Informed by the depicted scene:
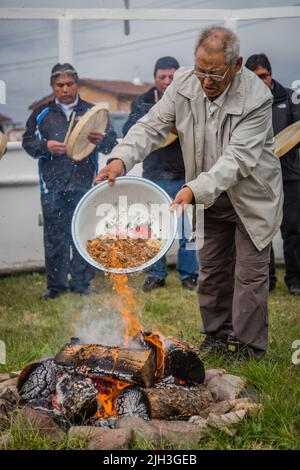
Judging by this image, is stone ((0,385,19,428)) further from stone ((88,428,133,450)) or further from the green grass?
stone ((88,428,133,450))

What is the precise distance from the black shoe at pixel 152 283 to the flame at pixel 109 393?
9.10 feet

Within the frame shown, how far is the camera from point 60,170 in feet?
18.9

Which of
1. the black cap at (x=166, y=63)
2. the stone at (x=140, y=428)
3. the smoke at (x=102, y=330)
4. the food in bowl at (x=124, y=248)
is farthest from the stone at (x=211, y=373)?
the black cap at (x=166, y=63)

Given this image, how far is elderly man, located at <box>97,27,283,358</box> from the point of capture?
356 cm

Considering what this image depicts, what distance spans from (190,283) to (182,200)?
2.93m

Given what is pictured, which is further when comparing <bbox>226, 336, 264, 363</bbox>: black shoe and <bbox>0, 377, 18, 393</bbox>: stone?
<bbox>226, 336, 264, 363</bbox>: black shoe

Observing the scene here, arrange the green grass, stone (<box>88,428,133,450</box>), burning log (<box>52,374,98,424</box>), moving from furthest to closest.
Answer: burning log (<box>52,374,98,424</box>) → the green grass → stone (<box>88,428,133,450</box>)

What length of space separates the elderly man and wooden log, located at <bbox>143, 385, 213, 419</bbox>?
2.26 ft

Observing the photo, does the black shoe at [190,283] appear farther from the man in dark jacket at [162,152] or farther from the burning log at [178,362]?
the burning log at [178,362]

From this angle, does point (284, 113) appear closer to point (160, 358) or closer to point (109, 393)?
point (160, 358)

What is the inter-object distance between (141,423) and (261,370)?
86 centimetres

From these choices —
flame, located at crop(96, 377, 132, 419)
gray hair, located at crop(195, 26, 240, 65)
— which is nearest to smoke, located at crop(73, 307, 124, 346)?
flame, located at crop(96, 377, 132, 419)

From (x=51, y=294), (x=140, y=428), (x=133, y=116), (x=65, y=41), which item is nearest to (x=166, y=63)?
(x=133, y=116)
